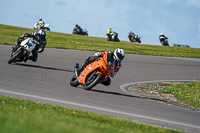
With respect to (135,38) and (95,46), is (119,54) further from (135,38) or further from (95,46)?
(135,38)

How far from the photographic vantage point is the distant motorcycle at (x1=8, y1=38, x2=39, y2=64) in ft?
45.0

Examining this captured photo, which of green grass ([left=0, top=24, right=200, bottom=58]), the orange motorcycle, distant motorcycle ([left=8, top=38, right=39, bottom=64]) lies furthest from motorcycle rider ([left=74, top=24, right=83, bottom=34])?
the orange motorcycle

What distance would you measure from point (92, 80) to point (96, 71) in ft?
0.88

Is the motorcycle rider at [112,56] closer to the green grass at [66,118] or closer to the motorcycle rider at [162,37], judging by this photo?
the green grass at [66,118]

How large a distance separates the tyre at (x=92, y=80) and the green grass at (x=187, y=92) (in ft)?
9.92

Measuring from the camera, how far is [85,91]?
1044 cm

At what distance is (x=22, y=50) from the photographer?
13.8 metres

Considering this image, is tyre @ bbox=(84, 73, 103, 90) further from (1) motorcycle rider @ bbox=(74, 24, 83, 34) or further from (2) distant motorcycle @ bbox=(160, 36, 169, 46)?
(1) motorcycle rider @ bbox=(74, 24, 83, 34)

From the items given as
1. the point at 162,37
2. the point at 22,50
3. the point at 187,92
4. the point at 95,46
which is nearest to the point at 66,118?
the point at 187,92

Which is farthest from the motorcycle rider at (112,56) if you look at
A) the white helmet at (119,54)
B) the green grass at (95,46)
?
the green grass at (95,46)

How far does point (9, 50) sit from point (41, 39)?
13.7ft

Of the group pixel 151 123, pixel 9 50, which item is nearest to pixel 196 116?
pixel 151 123

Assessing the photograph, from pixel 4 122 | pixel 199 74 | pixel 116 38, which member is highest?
pixel 116 38

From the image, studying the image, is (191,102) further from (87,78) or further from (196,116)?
(87,78)
